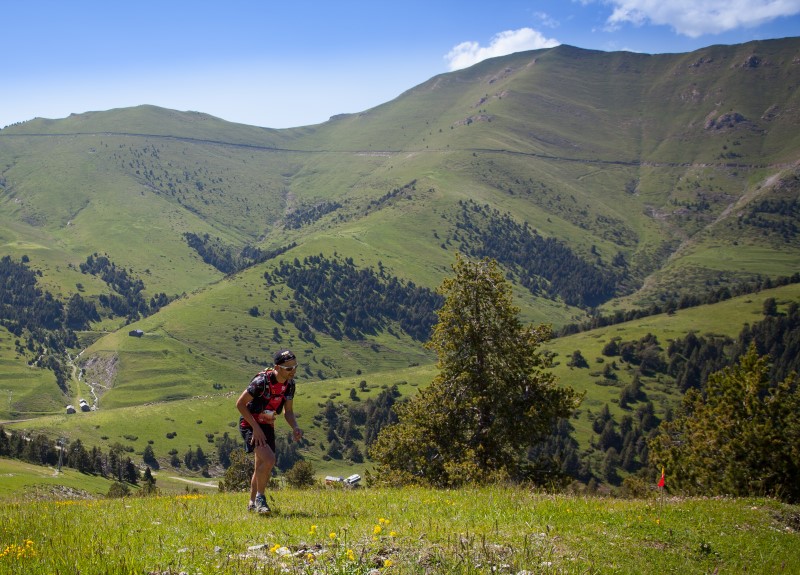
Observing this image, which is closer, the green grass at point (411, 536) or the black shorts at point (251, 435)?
the green grass at point (411, 536)

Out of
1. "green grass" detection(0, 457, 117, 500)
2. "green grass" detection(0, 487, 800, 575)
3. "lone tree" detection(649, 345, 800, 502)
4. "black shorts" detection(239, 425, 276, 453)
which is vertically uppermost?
"black shorts" detection(239, 425, 276, 453)

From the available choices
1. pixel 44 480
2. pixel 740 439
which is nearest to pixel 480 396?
pixel 740 439

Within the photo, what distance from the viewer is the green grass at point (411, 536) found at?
9398 mm

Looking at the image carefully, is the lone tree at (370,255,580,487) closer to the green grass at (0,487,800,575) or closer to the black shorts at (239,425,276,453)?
the green grass at (0,487,800,575)

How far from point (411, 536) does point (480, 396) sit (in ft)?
68.0

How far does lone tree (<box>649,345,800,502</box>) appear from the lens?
32.8m

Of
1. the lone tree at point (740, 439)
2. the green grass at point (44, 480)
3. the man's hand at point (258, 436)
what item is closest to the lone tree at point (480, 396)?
the lone tree at point (740, 439)

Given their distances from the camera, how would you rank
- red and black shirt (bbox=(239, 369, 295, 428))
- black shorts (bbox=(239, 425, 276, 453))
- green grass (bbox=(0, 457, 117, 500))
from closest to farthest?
red and black shirt (bbox=(239, 369, 295, 428)) → black shorts (bbox=(239, 425, 276, 453)) → green grass (bbox=(0, 457, 117, 500))

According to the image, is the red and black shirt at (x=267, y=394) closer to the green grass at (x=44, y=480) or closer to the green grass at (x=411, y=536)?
the green grass at (x=411, y=536)

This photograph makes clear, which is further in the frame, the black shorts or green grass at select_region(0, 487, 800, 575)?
the black shorts

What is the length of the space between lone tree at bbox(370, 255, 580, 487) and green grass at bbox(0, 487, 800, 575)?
14487 mm

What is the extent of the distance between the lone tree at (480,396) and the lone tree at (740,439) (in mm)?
9499

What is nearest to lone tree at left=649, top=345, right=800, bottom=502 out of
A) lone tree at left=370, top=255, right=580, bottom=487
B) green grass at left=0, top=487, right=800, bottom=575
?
lone tree at left=370, top=255, right=580, bottom=487

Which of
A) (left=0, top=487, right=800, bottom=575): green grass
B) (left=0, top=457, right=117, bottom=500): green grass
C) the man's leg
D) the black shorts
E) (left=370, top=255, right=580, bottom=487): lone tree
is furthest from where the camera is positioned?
(left=0, top=457, right=117, bottom=500): green grass
